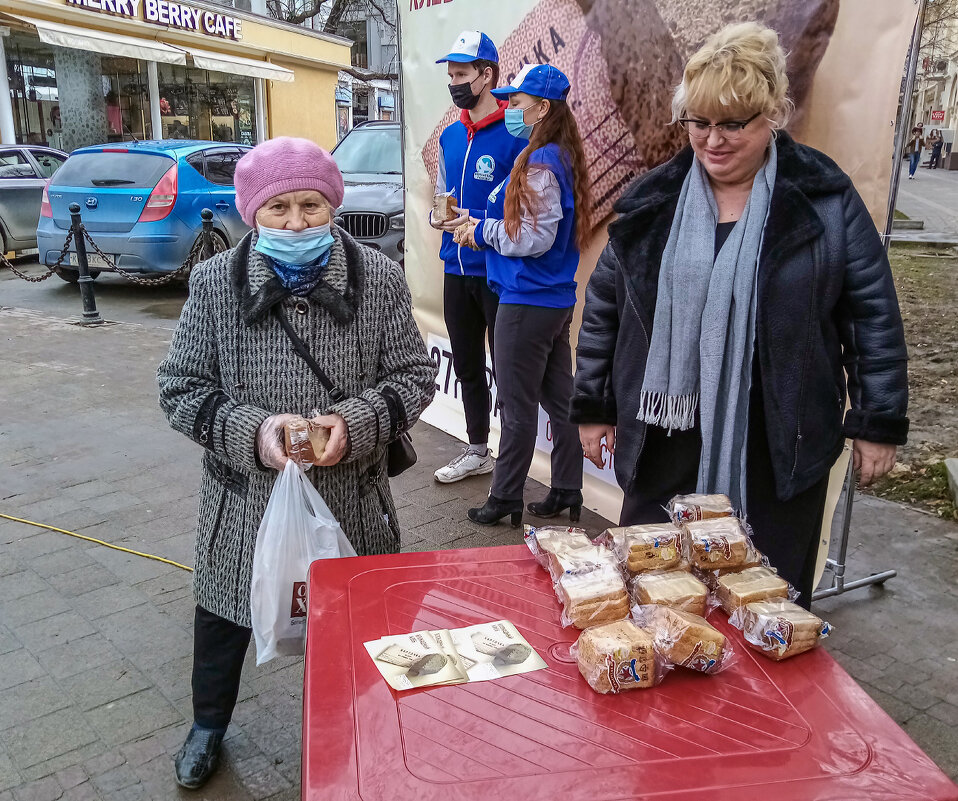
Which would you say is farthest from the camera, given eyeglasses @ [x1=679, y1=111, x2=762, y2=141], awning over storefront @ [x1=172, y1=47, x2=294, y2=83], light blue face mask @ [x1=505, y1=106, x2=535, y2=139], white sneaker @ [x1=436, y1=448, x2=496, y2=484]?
awning over storefront @ [x1=172, y1=47, x2=294, y2=83]

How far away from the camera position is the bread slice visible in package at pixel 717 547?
1.60 m

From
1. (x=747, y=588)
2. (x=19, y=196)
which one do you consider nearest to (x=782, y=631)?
(x=747, y=588)

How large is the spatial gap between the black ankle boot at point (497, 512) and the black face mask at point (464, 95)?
6.25 ft

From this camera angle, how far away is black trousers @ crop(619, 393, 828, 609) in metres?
2.15

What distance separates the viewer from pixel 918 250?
45.5 feet

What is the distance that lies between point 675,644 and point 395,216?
25.8ft

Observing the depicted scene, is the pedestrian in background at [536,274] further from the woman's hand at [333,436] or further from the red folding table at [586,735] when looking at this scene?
the red folding table at [586,735]

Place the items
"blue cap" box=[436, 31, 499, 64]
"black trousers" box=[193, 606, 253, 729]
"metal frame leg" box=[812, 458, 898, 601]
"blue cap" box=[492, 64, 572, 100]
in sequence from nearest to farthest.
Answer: "black trousers" box=[193, 606, 253, 729], "metal frame leg" box=[812, 458, 898, 601], "blue cap" box=[492, 64, 572, 100], "blue cap" box=[436, 31, 499, 64]

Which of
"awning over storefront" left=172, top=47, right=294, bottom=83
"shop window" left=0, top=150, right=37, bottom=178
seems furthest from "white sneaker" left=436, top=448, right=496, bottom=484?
"awning over storefront" left=172, top=47, right=294, bottom=83

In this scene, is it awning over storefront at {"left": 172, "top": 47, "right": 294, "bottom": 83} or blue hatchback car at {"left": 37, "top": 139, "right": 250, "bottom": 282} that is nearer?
blue hatchback car at {"left": 37, "top": 139, "right": 250, "bottom": 282}

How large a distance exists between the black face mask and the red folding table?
10.1 feet

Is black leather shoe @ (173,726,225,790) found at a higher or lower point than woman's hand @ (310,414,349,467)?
lower

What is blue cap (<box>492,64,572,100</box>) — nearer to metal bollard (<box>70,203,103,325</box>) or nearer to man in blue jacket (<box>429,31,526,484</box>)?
man in blue jacket (<box>429,31,526,484</box>)

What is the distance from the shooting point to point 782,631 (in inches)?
55.2
